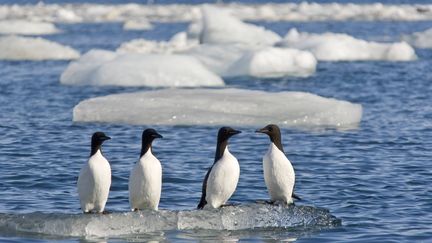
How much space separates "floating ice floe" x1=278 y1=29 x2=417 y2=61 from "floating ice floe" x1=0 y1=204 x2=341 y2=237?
65.3 feet

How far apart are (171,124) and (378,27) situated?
35452 mm

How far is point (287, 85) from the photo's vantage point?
23.1 meters

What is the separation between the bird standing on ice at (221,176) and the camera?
909 cm

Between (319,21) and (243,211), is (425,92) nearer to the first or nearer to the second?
(243,211)

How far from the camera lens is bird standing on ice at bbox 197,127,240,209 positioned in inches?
358

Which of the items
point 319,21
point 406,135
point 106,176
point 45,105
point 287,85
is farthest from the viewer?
point 319,21

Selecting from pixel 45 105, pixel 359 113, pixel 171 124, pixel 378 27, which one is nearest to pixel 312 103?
pixel 359 113

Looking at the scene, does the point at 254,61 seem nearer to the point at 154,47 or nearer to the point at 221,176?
the point at 154,47

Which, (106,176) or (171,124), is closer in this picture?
(106,176)

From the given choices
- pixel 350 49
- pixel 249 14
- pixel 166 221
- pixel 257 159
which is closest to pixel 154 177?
pixel 166 221

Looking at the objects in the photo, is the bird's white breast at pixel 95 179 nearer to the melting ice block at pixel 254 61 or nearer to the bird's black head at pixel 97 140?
the bird's black head at pixel 97 140

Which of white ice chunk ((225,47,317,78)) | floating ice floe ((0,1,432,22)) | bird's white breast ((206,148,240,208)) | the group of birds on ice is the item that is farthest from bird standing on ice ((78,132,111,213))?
floating ice floe ((0,1,432,22))

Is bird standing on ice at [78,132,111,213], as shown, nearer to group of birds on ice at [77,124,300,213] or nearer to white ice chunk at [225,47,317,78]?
group of birds on ice at [77,124,300,213]

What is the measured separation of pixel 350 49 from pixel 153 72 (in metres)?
9.81
